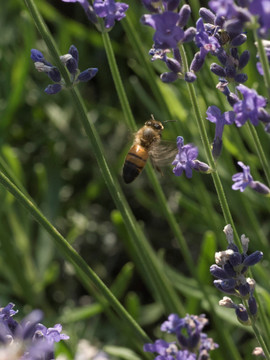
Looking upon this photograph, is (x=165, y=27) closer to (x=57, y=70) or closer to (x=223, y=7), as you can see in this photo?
(x=223, y=7)

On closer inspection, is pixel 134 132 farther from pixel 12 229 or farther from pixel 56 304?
pixel 56 304

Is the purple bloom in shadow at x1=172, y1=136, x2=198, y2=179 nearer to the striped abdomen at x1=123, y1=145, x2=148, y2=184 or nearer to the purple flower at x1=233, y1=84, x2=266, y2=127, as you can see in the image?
the purple flower at x1=233, y1=84, x2=266, y2=127

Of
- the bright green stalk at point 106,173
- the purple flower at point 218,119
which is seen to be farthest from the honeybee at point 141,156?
the purple flower at point 218,119

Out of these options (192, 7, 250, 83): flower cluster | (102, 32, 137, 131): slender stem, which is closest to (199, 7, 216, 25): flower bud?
(192, 7, 250, 83): flower cluster

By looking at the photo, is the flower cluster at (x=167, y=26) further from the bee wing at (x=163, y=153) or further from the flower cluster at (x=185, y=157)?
the bee wing at (x=163, y=153)

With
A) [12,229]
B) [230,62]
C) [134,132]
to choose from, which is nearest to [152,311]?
[12,229]
